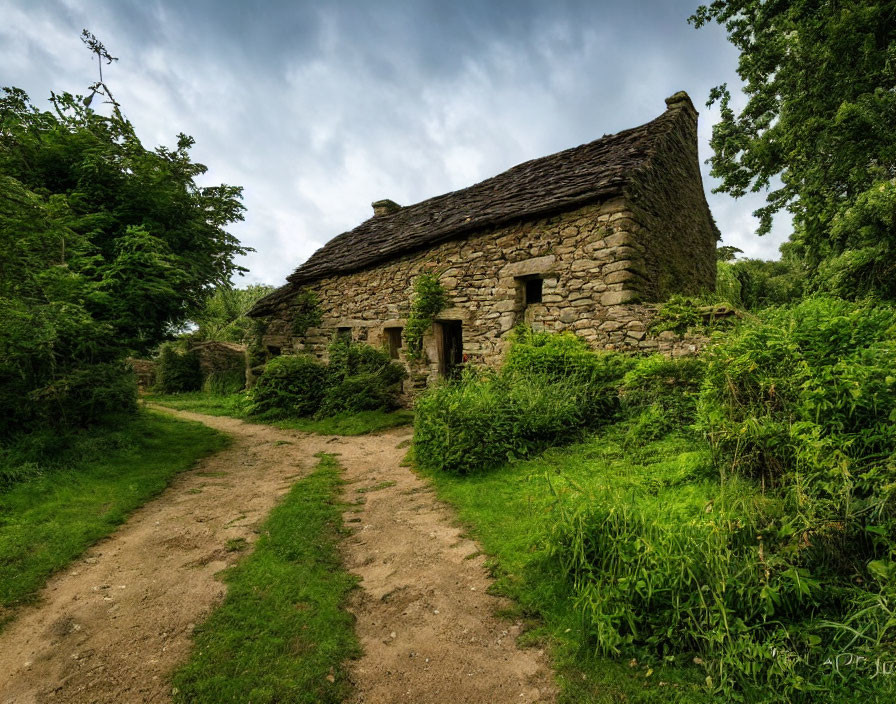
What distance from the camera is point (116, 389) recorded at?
21.0 ft

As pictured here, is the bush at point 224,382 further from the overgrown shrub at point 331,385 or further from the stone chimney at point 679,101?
the stone chimney at point 679,101

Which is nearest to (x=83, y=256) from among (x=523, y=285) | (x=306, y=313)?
(x=306, y=313)

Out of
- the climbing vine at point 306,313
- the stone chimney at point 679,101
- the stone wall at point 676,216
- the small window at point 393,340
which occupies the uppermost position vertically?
the stone chimney at point 679,101

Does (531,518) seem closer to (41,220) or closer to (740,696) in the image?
(740,696)

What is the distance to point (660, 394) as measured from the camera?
574 cm

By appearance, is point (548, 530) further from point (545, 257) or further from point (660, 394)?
point (545, 257)

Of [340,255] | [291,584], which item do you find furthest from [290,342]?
[291,584]

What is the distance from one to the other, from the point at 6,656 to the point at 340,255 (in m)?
12.1

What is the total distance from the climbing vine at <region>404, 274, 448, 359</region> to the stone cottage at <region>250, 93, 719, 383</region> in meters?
0.19

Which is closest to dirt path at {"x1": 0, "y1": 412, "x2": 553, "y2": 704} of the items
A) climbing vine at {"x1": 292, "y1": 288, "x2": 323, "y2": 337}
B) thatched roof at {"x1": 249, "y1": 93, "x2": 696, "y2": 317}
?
thatched roof at {"x1": 249, "y1": 93, "x2": 696, "y2": 317}

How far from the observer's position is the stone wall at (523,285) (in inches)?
305

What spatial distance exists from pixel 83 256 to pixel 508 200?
8005 millimetres

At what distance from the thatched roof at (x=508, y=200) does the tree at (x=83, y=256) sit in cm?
475

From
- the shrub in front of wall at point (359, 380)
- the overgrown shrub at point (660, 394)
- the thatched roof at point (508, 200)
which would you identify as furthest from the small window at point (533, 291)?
the shrub in front of wall at point (359, 380)
